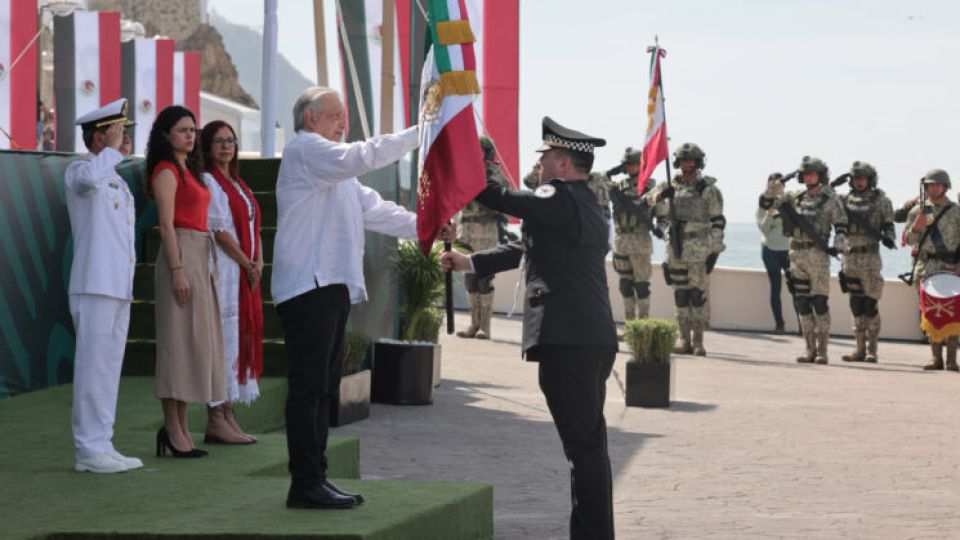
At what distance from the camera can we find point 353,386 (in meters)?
12.8

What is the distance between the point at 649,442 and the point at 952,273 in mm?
7841

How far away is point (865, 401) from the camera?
15406 mm

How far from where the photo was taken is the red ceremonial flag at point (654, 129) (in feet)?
67.0

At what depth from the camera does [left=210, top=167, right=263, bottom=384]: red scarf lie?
30.0 ft

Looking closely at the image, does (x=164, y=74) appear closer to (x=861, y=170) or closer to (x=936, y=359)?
(x=861, y=170)

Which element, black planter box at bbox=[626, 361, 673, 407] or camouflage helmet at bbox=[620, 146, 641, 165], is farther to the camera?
camouflage helmet at bbox=[620, 146, 641, 165]

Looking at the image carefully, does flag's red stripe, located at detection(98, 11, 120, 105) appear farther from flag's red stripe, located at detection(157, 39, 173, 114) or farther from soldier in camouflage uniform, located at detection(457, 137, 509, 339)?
soldier in camouflage uniform, located at detection(457, 137, 509, 339)

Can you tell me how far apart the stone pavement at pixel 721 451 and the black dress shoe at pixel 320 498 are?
1.46 metres

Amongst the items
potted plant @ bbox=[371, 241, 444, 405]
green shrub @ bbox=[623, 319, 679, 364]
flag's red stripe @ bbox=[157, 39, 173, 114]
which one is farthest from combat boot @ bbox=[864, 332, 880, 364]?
flag's red stripe @ bbox=[157, 39, 173, 114]

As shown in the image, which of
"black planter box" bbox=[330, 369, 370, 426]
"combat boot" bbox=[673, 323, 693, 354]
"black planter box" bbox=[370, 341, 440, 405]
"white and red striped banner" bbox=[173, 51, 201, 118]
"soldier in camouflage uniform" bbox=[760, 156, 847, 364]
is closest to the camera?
"black planter box" bbox=[330, 369, 370, 426]

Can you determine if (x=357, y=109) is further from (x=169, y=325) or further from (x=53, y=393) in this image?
(x=169, y=325)

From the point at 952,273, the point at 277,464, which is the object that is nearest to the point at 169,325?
the point at 277,464

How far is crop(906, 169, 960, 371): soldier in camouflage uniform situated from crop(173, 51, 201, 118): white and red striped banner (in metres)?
9.31

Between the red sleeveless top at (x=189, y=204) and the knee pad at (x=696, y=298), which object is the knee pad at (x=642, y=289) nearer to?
the knee pad at (x=696, y=298)
